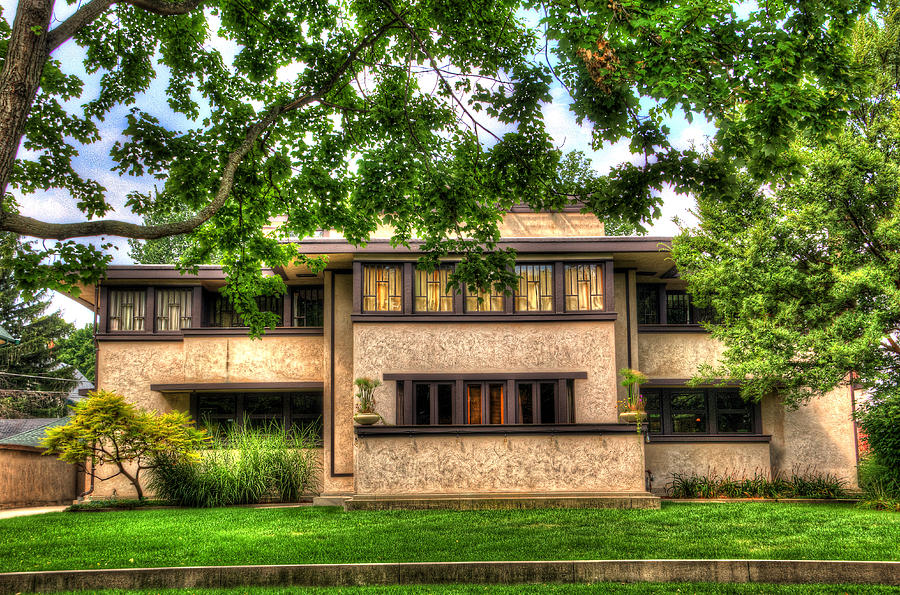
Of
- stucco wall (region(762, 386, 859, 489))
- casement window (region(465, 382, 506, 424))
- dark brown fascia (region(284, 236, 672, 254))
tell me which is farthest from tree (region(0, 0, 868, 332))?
stucco wall (region(762, 386, 859, 489))

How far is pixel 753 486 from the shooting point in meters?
18.8

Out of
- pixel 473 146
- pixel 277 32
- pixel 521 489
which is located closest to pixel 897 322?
pixel 521 489

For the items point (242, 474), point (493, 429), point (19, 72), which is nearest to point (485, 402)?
point (493, 429)

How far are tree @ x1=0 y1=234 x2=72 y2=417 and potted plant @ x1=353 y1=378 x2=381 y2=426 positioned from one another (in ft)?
108

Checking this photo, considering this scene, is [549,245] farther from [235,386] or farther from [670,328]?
[235,386]

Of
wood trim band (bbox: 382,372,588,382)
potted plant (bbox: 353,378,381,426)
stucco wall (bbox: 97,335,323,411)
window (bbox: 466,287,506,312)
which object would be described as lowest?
potted plant (bbox: 353,378,381,426)

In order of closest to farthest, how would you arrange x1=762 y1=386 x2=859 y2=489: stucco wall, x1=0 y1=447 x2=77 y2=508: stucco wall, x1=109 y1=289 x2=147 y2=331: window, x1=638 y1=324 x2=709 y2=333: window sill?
x1=762 y1=386 x2=859 y2=489: stucco wall
x1=0 y1=447 x2=77 y2=508: stucco wall
x1=638 y1=324 x2=709 y2=333: window sill
x1=109 y1=289 x2=147 y2=331: window

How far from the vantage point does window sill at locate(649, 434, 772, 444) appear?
1952cm

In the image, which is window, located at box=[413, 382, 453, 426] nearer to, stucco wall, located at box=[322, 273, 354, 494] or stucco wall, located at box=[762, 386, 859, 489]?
stucco wall, located at box=[322, 273, 354, 494]

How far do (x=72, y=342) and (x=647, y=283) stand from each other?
5345 centimetres

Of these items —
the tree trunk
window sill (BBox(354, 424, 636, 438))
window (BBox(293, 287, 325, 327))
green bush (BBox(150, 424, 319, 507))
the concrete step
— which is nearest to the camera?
the tree trunk

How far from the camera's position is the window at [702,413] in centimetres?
2059

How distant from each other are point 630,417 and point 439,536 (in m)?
7.57

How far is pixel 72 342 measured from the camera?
59.3m
